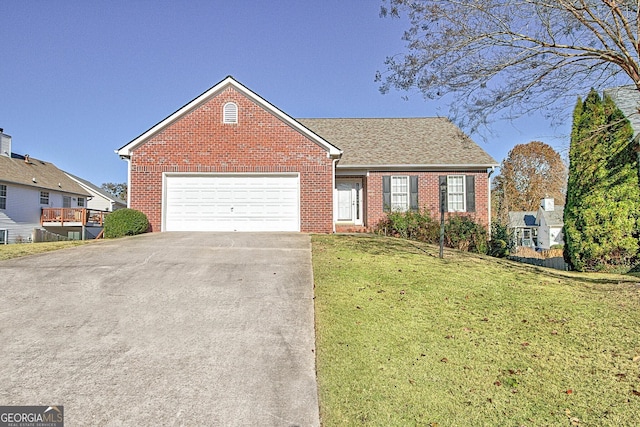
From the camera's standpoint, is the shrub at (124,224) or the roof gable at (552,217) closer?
the shrub at (124,224)

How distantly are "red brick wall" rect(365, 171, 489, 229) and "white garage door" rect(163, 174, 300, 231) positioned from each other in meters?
3.93

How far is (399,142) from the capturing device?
761 inches

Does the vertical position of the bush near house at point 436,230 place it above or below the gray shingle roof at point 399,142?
below

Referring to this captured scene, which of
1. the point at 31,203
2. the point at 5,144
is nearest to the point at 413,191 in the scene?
the point at 31,203

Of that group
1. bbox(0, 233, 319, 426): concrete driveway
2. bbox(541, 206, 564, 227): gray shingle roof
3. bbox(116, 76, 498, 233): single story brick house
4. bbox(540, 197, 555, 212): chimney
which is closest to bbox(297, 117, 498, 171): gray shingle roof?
bbox(116, 76, 498, 233): single story brick house

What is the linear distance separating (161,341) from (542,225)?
39.3 metres

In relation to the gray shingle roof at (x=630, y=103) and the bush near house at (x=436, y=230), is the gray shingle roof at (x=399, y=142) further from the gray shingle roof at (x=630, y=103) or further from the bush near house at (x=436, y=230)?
the gray shingle roof at (x=630, y=103)

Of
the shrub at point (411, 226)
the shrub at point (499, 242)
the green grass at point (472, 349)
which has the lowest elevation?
the green grass at point (472, 349)

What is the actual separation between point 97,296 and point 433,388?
5.61 metres

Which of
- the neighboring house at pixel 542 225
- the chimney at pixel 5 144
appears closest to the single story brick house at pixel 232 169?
the chimney at pixel 5 144

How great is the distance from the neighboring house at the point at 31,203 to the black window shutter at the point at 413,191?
65.6 ft

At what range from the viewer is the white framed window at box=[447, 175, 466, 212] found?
17547 mm

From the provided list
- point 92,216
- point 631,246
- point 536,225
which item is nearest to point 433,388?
point 631,246

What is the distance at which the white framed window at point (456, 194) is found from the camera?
17547mm
